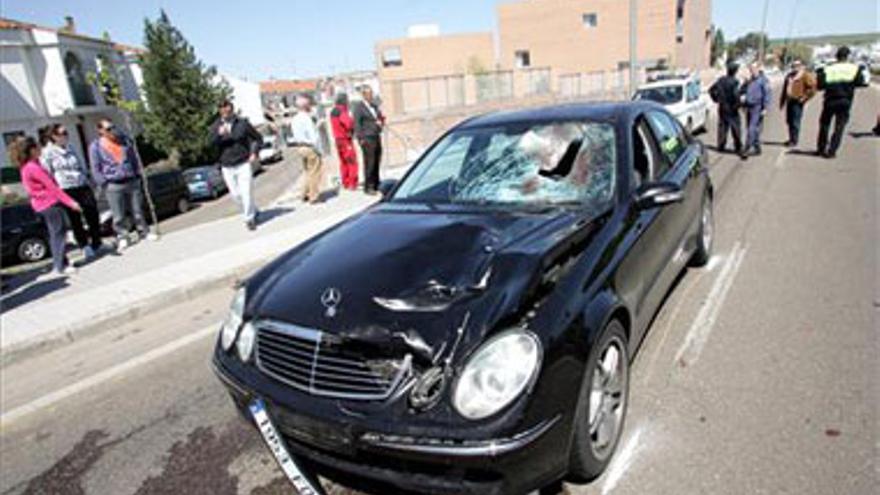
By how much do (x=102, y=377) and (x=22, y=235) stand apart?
12418 millimetres

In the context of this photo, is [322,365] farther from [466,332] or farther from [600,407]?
[600,407]

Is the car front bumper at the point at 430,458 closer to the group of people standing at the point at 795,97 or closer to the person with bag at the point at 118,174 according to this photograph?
the person with bag at the point at 118,174

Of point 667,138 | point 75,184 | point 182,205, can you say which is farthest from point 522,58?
point 667,138

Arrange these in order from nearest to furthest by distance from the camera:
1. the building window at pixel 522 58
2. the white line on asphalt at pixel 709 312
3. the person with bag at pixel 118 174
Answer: the white line on asphalt at pixel 709 312 → the person with bag at pixel 118 174 → the building window at pixel 522 58

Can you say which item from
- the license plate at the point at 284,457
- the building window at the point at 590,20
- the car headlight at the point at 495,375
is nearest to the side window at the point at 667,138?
the car headlight at the point at 495,375

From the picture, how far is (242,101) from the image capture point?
2653 inches

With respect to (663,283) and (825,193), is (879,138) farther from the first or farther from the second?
Answer: (663,283)

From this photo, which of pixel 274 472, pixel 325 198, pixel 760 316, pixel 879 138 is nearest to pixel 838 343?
pixel 760 316

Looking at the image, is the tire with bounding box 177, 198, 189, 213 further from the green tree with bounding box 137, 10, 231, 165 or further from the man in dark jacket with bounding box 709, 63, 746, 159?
the man in dark jacket with bounding box 709, 63, 746, 159

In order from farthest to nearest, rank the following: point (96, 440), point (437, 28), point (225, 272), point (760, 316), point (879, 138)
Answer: point (437, 28) → point (879, 138) → point (225, 272) → point (760, 316) → point (96, 440)

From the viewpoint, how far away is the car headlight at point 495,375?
2.08 metres

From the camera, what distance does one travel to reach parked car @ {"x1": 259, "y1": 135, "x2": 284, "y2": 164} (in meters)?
36.4

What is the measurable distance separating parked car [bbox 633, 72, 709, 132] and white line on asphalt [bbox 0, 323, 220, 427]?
1245 centimetres

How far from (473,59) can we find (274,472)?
2715 inches
